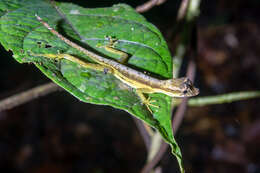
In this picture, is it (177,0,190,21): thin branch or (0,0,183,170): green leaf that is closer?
(0,0,183,170): green leaf

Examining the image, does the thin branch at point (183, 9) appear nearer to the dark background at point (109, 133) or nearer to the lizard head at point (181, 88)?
the lizard head at point (181, 88)

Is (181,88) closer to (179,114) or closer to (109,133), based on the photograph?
(179,114)

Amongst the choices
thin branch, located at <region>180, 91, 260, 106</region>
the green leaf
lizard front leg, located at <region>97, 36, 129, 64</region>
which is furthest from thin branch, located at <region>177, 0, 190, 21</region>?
thin branch, located at <region>180, 91, 260, 106</region>

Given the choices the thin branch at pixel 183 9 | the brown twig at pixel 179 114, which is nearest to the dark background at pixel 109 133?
the thin branch at pixel 183 9

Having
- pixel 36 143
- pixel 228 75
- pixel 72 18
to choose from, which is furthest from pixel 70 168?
pixel 228 75

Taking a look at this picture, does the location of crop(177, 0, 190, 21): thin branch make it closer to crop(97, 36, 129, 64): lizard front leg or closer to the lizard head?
the lizard head

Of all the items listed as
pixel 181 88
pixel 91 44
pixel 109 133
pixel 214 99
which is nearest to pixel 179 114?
pixel 181 88
